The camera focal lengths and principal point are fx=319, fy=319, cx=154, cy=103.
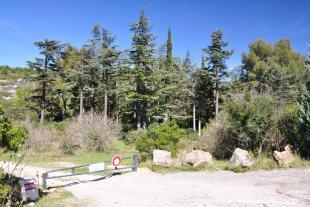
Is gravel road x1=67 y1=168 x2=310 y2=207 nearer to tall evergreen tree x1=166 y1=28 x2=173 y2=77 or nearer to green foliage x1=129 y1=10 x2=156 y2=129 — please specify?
green foliage x1=129 y1=10 x2=156 y2=129

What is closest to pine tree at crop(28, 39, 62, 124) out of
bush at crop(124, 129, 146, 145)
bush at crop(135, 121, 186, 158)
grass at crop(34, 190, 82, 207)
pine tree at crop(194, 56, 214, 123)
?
bush at crop(124, 129, 146, 145)

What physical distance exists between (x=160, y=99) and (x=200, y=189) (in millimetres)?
29298

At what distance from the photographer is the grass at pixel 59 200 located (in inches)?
390

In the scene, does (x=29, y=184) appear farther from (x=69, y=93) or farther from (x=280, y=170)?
(x=69, y=93)

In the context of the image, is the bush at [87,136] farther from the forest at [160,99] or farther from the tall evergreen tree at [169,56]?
the tall evergreen tree at [169,56]

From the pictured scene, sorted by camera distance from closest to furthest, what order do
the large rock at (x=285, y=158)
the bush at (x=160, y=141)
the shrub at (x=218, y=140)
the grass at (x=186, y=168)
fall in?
1. the large rock at (x=285, y=158)
2. the grass at (x=186, y=168)
3. the bush at (x=160, y=141)
4. the shrub at (x=218, y=140)

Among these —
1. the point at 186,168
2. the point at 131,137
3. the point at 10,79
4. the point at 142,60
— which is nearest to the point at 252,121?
the point at 186,168

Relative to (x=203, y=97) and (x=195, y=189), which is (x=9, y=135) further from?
(x=203, y=97)

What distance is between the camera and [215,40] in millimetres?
36062

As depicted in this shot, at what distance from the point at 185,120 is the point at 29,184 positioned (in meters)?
32.6

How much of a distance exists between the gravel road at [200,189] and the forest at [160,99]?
3.64 m

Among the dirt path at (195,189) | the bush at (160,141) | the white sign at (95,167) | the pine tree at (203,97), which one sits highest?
the pine tree at (203,97)

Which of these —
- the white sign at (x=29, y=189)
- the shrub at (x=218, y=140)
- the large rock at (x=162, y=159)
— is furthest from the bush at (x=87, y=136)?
the white sign at (x=29, y=189)

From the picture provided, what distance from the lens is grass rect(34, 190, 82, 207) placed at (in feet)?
32.5
